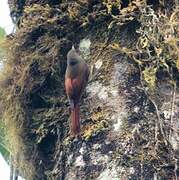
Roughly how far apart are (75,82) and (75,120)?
244 millimetres

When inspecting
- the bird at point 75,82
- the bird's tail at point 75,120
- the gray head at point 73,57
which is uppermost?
the gray head at point 73,57

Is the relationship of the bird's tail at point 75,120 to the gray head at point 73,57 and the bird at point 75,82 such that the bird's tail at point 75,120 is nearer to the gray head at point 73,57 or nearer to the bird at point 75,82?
the bird at point 75,82

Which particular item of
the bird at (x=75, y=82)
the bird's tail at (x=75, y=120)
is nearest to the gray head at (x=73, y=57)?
the bird at (x=75, y=82)

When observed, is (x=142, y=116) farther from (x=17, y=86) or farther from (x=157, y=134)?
(x=17, y=86)

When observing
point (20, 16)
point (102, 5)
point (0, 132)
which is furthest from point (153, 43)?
point (0, 132)

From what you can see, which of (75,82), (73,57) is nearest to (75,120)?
(75,82)

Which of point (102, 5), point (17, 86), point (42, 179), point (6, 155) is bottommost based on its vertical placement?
point (6, 155)

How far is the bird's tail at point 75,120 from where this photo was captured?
255 cm

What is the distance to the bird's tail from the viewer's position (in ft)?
8.37

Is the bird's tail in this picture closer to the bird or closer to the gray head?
the bird

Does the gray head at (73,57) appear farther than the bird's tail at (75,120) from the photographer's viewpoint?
Yes

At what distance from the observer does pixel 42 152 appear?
9.50 feet

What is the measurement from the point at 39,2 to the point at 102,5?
1.40 feet

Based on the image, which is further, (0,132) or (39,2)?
(0,132)
